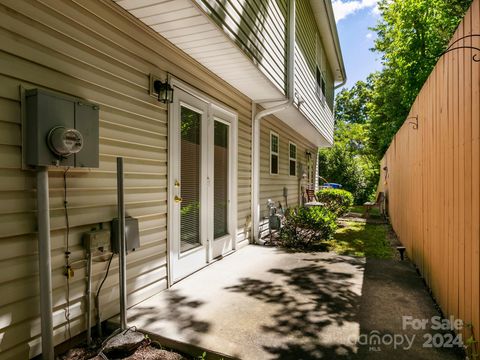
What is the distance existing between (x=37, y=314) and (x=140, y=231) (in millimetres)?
1186

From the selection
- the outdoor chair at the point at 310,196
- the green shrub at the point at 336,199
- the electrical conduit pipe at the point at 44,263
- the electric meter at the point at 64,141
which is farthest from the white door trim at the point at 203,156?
the green shrub at the point at 336,199

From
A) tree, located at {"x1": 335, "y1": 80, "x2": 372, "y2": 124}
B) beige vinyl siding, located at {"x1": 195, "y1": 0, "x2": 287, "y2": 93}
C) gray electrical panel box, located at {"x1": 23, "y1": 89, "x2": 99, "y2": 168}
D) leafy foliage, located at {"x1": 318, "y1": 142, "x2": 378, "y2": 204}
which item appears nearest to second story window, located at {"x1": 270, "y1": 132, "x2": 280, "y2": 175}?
beige vinyl siding, located at {"x1": 195, "y1": 0, "x2": 287, "y2": 93}

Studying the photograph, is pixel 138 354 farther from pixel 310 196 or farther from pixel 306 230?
pixel 310 196

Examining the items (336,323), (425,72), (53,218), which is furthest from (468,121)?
(425,72)

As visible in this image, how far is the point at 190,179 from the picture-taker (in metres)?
4.18

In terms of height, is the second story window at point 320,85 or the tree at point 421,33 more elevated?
the tree at point 421,33

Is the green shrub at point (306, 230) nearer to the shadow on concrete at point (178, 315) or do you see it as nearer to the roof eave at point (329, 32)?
the shadow on concrete at point (178, 315)

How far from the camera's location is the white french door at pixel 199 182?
3.77 metres

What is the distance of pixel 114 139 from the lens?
112 inches

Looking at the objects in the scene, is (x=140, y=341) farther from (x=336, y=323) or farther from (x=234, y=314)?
(x=336, y=323)

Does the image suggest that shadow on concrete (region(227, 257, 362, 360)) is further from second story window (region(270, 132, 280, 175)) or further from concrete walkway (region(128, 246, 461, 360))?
second story window (region(270, 132, 280, 175))

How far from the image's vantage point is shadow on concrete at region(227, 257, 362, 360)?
93.0 inches

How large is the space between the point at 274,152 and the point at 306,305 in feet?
16.8

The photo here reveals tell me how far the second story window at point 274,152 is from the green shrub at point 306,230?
1727mm
